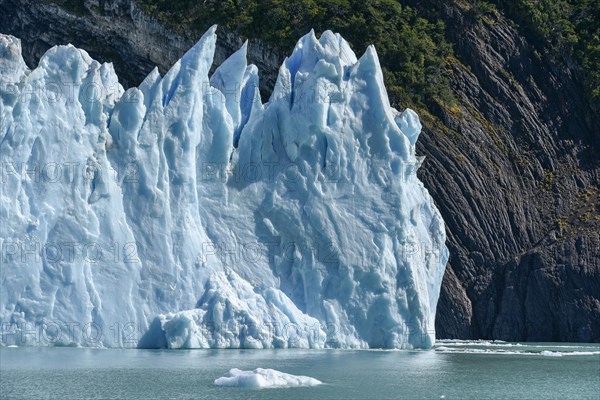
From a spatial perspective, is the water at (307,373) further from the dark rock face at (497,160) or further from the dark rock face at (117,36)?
the dark rock face at (117,36)

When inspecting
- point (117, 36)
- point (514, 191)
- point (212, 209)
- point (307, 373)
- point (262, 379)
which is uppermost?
point (117, 36)

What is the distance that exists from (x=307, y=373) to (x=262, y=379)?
8.85 ft

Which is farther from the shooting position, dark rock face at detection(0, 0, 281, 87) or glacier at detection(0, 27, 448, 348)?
dark rock face at detection(0, 0, 281, 87)

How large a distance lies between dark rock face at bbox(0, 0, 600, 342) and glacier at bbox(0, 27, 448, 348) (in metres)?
8.66

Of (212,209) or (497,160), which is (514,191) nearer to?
(497,160)

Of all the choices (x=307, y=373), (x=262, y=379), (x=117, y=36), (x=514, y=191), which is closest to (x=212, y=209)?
(x=307, y=373)

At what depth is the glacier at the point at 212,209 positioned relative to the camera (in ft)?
111

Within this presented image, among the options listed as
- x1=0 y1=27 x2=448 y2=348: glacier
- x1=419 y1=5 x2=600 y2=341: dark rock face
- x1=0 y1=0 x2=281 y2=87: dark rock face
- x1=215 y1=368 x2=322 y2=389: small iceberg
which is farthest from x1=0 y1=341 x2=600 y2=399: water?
x1=0 y1=0 x2=281 y2=87: dark rock face

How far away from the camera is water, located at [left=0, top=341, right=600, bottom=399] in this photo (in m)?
25.4

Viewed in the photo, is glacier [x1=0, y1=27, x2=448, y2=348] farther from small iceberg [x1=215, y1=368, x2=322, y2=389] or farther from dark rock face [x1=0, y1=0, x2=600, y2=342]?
dark rock face [x1=0, y1=0, x2=600, y2=342]

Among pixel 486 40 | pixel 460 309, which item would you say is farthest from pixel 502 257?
pixel 486 40

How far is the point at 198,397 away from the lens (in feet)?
Result: 80.4

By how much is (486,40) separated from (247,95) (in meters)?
19.0

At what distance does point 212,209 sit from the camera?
36750mm
